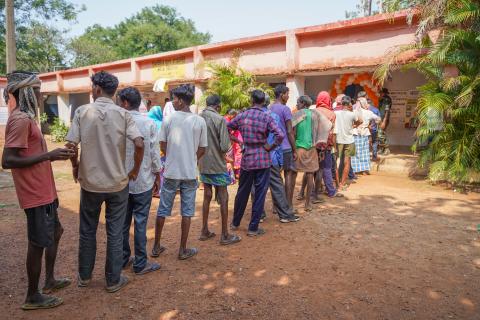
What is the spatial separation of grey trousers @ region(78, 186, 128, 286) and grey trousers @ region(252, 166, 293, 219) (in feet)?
7.32

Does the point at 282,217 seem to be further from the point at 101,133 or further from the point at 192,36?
the point at 192,36

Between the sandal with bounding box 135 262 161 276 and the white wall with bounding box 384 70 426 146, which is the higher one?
the white wall with bounding box 384 70 426 146

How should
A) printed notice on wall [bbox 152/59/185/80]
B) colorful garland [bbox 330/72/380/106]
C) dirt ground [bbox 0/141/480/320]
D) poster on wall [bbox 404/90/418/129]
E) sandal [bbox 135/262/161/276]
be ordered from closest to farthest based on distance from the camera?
dirt ground [bbox 0/141/480/320], sandal [bbox 135/262/161/276], colorful garland [bbox 330/72/380/106], poster on wall [bbox 404/90/418/129], printed notice on wall [bbox 152/59/185/80]

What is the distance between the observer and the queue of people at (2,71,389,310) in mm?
2721

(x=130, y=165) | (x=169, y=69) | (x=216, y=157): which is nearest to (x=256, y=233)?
(x=216, y=157)

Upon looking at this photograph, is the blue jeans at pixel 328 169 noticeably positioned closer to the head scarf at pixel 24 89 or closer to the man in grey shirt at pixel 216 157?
the man in grey shirt at pixel 216 157

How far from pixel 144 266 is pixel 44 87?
21352mm

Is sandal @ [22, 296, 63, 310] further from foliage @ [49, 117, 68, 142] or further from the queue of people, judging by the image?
foliage @ [49, 117, 68, 142]

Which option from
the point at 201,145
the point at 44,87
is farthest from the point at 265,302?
the point at 44,87

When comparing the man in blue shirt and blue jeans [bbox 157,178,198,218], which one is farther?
the man in blue shirt

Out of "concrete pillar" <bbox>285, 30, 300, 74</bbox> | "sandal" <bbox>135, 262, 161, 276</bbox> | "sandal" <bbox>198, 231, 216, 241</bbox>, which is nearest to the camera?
"sandal" <bbox>135, 262, 161, 276</bbox>

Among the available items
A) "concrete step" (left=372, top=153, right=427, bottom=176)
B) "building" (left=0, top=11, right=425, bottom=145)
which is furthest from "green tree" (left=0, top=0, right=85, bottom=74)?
"concrete step" (left=372, top=153, right=427, bottom=176)

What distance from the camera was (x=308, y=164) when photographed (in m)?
5.34

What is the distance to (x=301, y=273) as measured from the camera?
3482 millimetres
